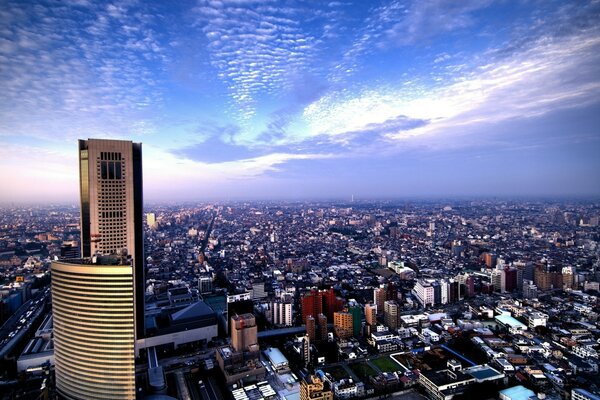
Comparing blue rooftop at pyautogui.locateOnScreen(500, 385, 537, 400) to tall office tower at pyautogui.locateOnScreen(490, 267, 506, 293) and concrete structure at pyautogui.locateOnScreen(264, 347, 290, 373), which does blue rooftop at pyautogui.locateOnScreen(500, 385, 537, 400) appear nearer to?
concrete structure at pyautogui.locateOnScreen(264, 347, 290, 373)

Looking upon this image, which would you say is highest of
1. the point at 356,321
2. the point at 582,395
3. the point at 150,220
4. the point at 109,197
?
the point at 109,197

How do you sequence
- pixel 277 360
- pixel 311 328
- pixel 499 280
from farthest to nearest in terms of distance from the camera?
pixel 499 280, pixel 311 328, pixel 277 360

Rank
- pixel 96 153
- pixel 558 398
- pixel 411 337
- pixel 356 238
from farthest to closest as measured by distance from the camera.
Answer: pixel 356 238 < pixel 411 337 < pixel 96 153 < pixel 558 398

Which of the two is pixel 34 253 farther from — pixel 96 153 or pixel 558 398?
pixel 558 398

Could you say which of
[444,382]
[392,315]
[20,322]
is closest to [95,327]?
[444,382]

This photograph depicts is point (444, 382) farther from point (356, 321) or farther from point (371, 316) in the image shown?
Result: point (371, 316)

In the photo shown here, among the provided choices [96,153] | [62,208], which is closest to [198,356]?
[96,153]
